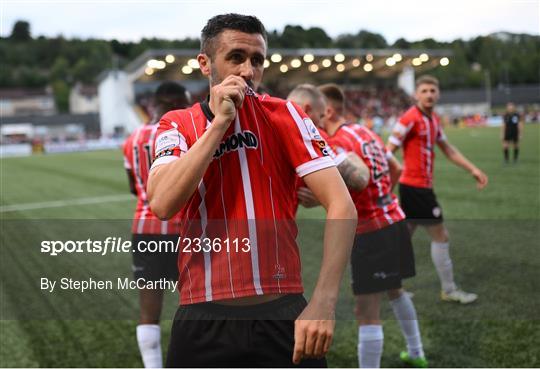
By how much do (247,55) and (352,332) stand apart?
3556 mm

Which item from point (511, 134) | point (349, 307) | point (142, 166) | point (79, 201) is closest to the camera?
point (142, 166)

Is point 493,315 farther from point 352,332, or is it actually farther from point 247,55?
point 247,55

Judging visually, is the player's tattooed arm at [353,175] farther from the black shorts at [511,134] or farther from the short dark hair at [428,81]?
the black shorts at [511,134]

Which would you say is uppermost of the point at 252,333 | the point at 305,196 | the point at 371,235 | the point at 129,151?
the point at 129,151

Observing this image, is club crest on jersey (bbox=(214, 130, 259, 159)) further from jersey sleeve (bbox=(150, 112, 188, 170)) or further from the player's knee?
the player's knee

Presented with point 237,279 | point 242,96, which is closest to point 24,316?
point 237,279

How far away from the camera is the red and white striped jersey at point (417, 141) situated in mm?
5773

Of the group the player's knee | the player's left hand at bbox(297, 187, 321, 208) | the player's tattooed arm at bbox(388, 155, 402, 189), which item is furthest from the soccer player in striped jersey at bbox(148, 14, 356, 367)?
the player's tattooed arm at bbox(388, 155, 402, 189)

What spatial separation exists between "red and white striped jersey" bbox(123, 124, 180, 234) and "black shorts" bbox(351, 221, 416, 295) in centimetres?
128

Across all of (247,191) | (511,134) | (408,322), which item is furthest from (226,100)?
(511,134)

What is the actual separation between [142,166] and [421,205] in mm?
3036

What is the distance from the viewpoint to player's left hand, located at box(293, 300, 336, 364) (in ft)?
5.30

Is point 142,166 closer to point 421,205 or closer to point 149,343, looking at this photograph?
point 149,343

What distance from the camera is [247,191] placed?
70.1 inches
